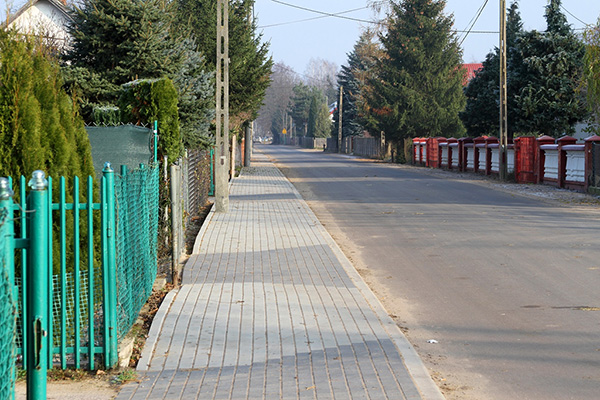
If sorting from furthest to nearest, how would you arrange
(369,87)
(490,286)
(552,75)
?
(369,87), (552,75), (490,286)

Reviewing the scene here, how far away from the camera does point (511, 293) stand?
8883 mm

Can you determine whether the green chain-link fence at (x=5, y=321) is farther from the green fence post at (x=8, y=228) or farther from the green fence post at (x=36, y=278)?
the green fence post at (x=36, y=278)

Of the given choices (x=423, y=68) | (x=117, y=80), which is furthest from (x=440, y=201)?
(x=423, y=68)

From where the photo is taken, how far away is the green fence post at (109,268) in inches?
227

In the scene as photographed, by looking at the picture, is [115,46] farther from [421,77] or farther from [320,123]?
[320,123]

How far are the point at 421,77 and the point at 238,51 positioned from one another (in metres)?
30.8

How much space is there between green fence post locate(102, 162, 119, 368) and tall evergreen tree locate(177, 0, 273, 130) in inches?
779

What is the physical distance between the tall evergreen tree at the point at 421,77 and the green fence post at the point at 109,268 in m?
49.7

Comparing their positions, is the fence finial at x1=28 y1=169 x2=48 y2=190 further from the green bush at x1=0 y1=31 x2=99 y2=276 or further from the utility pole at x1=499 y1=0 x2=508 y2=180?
the utility pole at x1=499 y1=0 x2=508 y2=180

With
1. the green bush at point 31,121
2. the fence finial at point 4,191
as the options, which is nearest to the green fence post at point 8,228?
the fence finial at point 4,191

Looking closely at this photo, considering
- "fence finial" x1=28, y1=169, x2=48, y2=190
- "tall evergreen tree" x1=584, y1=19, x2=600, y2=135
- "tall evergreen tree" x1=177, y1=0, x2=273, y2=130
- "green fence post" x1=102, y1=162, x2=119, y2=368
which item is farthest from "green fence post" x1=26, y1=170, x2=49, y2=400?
"tall evergreen tree" x1=584, y1=19, x2=600, y2=135

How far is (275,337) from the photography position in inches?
261

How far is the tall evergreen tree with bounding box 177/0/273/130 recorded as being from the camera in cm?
2620

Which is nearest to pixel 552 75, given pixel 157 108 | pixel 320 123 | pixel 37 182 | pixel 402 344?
pixel 157 108
